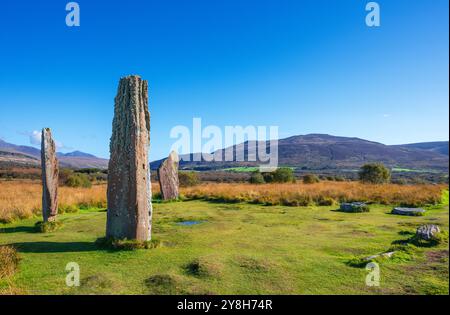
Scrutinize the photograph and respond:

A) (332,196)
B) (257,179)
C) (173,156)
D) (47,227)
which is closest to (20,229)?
(47,227)

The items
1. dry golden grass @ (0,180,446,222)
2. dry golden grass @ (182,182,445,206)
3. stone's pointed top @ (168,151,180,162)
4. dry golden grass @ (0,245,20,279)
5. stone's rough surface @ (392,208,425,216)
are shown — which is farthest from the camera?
stone's pointed top @ (168,151,180,162)

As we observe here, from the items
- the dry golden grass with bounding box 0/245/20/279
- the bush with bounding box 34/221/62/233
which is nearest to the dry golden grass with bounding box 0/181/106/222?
the bush with bounding box 34/221/62/233

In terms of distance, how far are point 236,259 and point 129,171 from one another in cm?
408

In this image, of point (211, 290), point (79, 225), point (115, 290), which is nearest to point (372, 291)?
point (211, 290)

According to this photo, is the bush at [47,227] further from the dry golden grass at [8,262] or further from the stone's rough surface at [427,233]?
the stone's rough surface at [427,233]

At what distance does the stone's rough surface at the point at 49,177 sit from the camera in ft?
45.0

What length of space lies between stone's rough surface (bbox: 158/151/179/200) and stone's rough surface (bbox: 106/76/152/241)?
1313 cm

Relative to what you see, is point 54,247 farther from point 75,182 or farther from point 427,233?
point 75,182

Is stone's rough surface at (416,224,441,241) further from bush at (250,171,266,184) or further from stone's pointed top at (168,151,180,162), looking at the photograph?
bush at (250,171,266,184)

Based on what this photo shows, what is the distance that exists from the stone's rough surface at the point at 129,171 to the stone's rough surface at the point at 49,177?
16.1 feet

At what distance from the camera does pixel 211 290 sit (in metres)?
6.54

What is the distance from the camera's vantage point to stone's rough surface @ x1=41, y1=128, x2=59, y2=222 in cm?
1373
